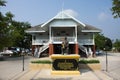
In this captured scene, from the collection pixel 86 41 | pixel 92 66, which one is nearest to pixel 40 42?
pixel 86 41

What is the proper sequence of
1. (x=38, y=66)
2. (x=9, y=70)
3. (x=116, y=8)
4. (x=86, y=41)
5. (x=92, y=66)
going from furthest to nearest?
(x=86, y=41) < (x=38, y=66) < (x=92, y=66) < (x=9, y=70) < (x=116, y=8)

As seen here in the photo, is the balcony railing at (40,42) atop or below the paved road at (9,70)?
atop

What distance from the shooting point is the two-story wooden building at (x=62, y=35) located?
4778 centimetres

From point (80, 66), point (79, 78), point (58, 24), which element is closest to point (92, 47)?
point (58, 24)

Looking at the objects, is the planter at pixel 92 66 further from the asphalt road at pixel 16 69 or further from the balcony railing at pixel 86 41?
the balcony railing at pixel 86 41

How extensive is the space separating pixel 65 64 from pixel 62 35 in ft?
91.0

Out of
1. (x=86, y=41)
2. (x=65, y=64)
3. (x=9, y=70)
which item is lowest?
(x=9, y=70)

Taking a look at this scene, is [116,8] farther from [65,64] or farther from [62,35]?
[62,35]

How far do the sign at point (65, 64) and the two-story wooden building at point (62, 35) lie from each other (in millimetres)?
21058

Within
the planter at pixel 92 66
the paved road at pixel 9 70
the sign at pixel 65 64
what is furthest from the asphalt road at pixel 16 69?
the sign at pixel 65 64

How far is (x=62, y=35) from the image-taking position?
52.7 m

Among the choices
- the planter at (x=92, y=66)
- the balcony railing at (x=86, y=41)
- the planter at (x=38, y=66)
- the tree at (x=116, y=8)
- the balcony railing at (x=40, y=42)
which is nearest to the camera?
the tree at (x=116, y=8)

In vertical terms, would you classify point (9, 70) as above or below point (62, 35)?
below

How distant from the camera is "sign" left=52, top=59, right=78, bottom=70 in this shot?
25047 mm
